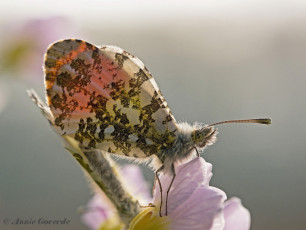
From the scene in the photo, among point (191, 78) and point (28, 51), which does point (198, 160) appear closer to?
point (28, 51)

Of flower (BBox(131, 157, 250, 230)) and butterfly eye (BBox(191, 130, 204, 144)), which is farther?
butterfly eye (BBox(191, 130, 204, 144))

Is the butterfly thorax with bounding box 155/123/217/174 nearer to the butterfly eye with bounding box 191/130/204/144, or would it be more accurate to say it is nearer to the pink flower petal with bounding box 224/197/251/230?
the butterfly eye with bounding box 191/130/204/144

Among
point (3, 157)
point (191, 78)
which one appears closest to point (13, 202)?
point (3, 157)

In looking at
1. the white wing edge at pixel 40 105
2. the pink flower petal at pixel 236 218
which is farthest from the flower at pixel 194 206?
the white wing edge at pixel 40 105

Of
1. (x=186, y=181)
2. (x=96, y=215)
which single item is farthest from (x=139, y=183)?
(x=186, y=181)

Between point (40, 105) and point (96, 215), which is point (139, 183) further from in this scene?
point (40, 105)

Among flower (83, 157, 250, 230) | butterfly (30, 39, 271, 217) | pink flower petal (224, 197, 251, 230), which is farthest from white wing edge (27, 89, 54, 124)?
pink flower petal (224, 197, 251, 230)

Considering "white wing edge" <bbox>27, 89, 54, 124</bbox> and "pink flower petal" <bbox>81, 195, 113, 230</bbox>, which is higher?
"white wing edge" <bbox>27, 89, 54, 124</bbox>

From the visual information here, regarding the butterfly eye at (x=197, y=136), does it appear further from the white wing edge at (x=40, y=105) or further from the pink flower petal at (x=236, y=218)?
the white wing edge at (x=40, y=105)
